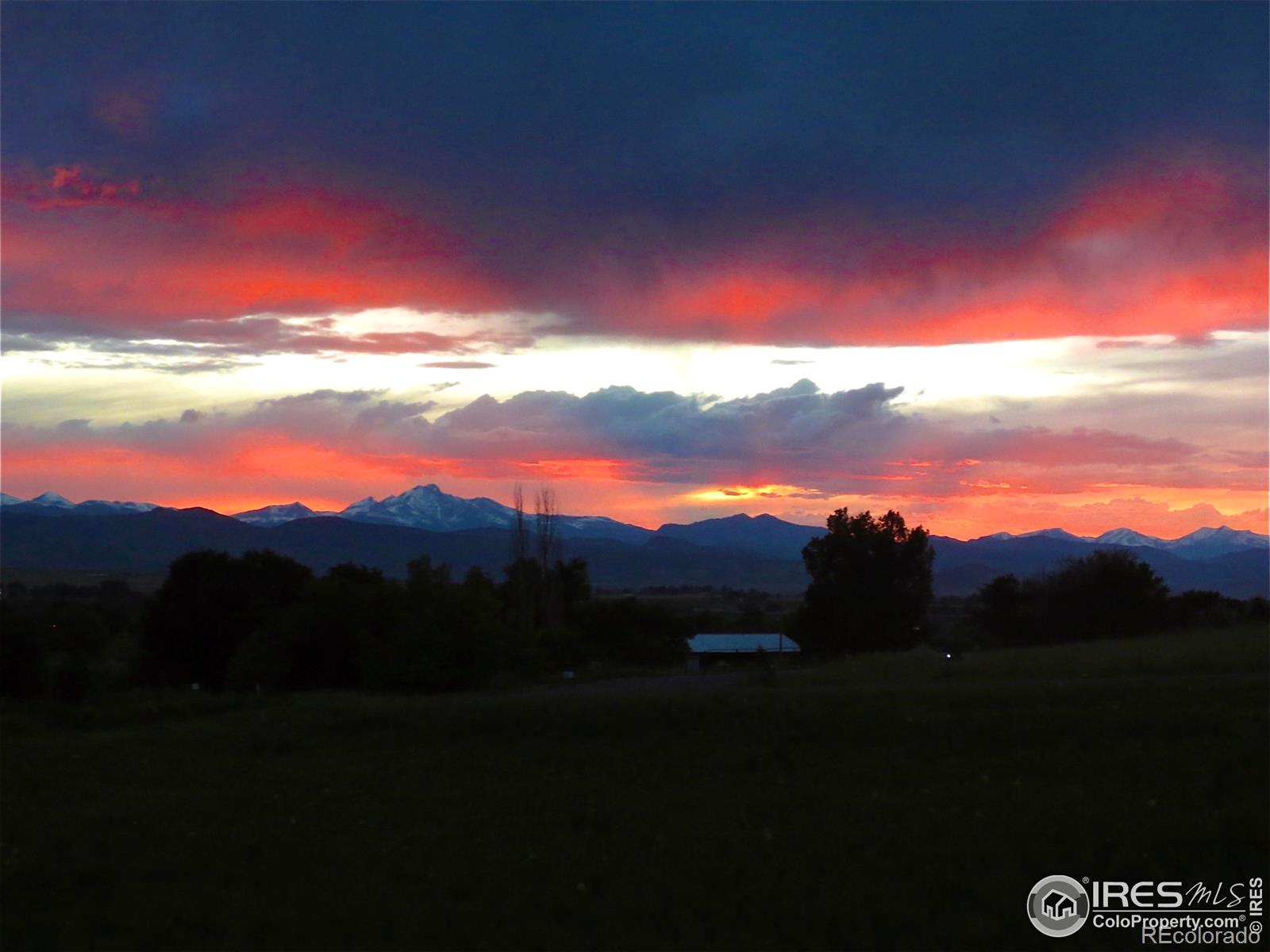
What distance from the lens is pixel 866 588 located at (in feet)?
203

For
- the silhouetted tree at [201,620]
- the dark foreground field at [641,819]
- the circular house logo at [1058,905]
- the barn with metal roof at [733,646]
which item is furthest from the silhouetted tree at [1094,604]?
the circular house logo at [1058,905]

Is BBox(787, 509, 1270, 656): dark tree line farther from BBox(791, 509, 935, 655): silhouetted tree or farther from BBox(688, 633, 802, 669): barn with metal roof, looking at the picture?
BBox(688, 633, 802, 669): barn with metal roof

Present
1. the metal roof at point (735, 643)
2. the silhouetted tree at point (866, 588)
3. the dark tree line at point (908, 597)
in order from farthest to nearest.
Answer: the metal roof at point (735, 643), the silhouetted tree at point (866, 588), the dark tree line at point (908, 597)

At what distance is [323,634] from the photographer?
38.8m

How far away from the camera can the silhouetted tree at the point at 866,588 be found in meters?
61.5

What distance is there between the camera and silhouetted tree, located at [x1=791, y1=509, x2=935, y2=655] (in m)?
61.5

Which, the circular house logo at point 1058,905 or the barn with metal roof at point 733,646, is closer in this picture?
the circular house logo at point 1058,905

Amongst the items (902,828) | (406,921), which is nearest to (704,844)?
(902,828)

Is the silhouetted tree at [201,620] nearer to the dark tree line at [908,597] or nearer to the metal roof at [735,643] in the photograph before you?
the metal roof at [735,643]

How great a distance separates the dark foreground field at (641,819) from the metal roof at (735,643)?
48.0 m

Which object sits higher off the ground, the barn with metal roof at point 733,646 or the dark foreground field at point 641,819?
the dark foreground field at point 641,819
